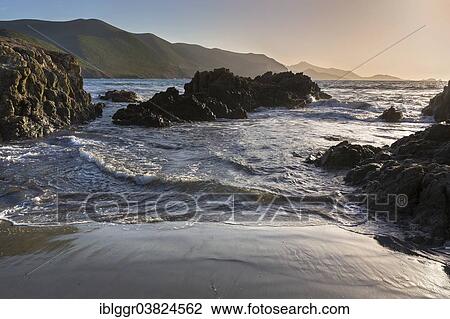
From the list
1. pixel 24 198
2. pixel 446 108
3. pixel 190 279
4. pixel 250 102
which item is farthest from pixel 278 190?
pixel 250 102

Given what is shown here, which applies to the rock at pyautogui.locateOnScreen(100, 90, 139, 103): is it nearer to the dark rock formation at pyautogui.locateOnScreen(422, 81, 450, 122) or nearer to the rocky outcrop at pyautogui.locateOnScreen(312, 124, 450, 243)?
the dark rock formation at pyautogui.locateOnScreen(422, 81, 450, 122)

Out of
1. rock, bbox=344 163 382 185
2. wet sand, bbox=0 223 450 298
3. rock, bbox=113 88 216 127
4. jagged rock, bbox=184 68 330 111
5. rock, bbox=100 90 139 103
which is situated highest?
jagged rock, bbox=184 68 330 111

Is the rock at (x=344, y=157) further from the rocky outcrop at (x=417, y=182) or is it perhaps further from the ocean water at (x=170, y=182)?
the rocky outcrop at (x=417, y=182)

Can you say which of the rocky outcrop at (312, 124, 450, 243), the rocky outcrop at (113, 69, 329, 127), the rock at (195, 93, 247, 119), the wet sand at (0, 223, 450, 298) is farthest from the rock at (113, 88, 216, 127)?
the wet sand at (0, 223, 450, 298)

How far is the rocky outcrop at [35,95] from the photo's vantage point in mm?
14680

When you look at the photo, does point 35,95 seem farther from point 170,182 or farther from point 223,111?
point 223,111

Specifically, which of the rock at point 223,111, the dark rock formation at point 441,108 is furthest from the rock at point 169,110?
the dark rock formation at point 441,108

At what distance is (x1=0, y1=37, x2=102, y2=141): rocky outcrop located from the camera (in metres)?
14.7

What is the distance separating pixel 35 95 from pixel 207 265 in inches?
595

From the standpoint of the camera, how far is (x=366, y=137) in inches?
641

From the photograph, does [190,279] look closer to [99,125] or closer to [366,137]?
[366,137]

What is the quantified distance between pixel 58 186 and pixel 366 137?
12.3 metres

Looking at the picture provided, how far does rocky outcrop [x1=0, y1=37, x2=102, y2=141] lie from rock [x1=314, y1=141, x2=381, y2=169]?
10576mm

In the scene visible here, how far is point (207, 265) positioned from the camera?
4285mm
